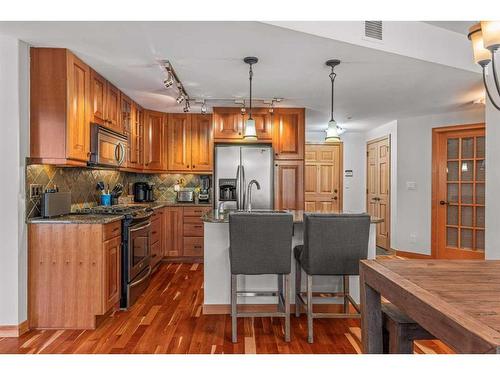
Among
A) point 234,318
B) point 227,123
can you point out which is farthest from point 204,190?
point 234,318

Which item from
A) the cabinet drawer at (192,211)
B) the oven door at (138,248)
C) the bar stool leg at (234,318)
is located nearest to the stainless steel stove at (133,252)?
the oven door at (138,248)

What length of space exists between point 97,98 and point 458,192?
16.2 ft

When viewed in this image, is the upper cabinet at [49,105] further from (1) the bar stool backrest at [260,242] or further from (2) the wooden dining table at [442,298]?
(2) the wooden dining table at [442,298]

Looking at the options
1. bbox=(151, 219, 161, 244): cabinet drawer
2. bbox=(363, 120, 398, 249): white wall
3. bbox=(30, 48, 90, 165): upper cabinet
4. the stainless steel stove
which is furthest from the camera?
bbox=(363, 120, 398, 249): white wall

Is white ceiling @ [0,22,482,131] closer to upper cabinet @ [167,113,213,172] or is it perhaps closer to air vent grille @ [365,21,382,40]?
air vent grille @ [365,21,382,40]

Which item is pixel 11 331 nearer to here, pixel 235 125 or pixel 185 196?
pixel 185 196

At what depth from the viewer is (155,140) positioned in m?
5.26

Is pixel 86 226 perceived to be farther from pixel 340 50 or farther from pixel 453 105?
pixel 453 105

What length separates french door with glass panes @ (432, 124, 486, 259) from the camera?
484 cm

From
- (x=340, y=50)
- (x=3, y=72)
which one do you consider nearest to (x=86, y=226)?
(x=3, y=72)

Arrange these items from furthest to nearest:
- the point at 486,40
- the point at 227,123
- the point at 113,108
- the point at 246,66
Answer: the point at 227,123, the point at 113,108, the point at 246,66, the point at 486,40

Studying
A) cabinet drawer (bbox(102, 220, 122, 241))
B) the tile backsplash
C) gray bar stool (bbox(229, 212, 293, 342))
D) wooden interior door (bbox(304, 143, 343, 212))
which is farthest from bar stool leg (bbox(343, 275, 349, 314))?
wooden interior door (bbox(304, 143, 343, 212))
